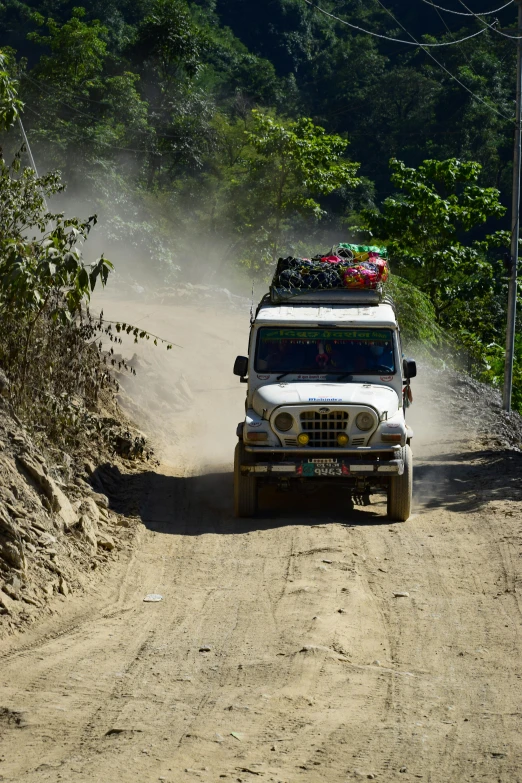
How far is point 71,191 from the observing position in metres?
39.1

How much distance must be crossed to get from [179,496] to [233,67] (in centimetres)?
5374

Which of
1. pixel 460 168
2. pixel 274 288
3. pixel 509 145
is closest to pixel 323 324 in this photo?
pixel 274 288

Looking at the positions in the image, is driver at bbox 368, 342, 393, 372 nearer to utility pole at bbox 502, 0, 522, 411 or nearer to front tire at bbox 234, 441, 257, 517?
front tire at bbox 234, 441, 257, 517

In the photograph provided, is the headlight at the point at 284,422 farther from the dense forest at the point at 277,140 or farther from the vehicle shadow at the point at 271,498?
the dense forest at the point at 277,140

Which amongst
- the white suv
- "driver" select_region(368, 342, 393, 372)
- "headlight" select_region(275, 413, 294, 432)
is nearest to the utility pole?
the white suv

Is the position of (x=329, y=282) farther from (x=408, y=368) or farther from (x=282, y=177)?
(x=282, y=177)

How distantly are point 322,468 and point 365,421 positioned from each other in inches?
26.5

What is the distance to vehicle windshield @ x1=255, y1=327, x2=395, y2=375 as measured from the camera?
1152 cm

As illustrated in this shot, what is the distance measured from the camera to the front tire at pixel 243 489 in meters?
10.9

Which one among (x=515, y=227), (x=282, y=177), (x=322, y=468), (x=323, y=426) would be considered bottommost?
(x=322, y=468)

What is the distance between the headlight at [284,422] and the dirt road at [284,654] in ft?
3.37

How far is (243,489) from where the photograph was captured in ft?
36.1

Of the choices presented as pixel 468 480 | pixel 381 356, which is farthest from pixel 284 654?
pixel 468 480

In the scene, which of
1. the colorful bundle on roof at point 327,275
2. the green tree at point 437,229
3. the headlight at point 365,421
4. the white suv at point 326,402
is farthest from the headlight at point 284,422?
the green tree at point 437,229
